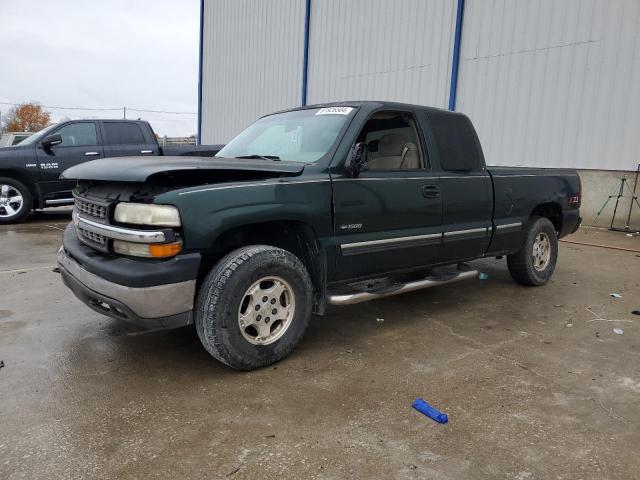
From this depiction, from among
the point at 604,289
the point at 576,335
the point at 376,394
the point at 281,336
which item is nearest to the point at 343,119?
the point at 281,336

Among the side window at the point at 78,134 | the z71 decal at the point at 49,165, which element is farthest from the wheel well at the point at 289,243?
the side window at the point at 78,134

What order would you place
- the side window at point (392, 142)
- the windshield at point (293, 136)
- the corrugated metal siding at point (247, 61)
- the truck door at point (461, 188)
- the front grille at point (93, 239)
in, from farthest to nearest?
the corrugated metal siding at point (247, 61) → the truck door at point (461, 188) → the side window at point (392, 142) → the windshield at point (293, 136) → the front grille at point (93, 239)

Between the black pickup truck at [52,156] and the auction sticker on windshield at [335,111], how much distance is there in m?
5.10

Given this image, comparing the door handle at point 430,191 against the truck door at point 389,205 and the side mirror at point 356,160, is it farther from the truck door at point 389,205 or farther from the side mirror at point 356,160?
the side mirror at point 356,160

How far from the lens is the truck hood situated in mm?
2932

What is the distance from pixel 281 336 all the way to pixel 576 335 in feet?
8.03

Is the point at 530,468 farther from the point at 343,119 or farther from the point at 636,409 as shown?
the point at 343,119

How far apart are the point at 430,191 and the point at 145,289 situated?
243cm

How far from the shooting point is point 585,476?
2240mm

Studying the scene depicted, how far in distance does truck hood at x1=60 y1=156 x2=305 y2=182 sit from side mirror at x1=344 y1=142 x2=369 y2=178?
335 mm

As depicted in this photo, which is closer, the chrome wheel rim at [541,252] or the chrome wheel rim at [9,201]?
the chrome wheel rim at [541,252]

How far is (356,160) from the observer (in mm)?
3561

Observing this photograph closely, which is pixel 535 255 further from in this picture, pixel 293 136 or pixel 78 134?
pixel 78 134

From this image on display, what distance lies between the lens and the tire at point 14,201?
9250 mm
